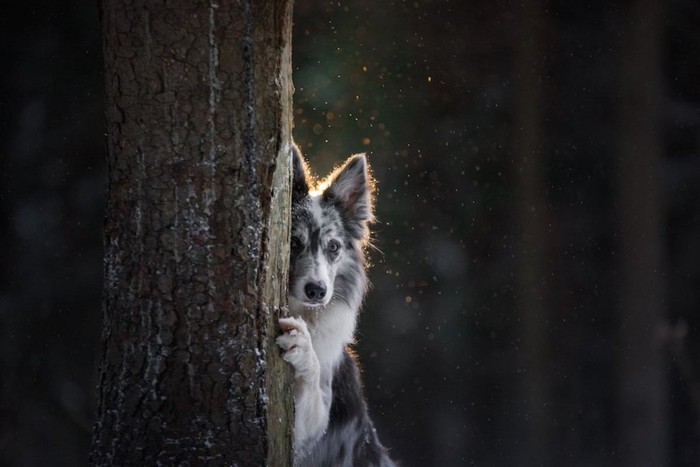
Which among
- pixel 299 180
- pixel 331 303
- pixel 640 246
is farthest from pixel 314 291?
Answer: pixel 640 246

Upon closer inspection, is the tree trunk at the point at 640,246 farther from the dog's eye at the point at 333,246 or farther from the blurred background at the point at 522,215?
the dog's eye at the point at 333,246

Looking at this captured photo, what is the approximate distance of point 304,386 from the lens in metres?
3.28

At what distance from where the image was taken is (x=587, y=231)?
7.22 metres

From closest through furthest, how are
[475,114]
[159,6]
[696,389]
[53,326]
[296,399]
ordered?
[159,6] → [296,399] → [53,326] → [475,114] → [696,389]

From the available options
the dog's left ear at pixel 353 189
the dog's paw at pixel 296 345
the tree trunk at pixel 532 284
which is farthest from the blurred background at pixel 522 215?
the dog's paw at pixel 296 345

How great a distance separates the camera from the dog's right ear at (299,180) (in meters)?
3.94

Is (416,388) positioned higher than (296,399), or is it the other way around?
(296,399)

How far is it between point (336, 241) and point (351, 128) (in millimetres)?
2772

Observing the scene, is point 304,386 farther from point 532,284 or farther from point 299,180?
point 532,284

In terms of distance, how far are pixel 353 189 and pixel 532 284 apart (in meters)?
3.31

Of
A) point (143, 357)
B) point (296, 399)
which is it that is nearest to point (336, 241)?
point (296, 399)

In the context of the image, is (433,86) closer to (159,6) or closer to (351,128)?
(351,128)

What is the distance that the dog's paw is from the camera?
2918 mm

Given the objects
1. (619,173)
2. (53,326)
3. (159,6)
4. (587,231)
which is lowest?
(53,326)
